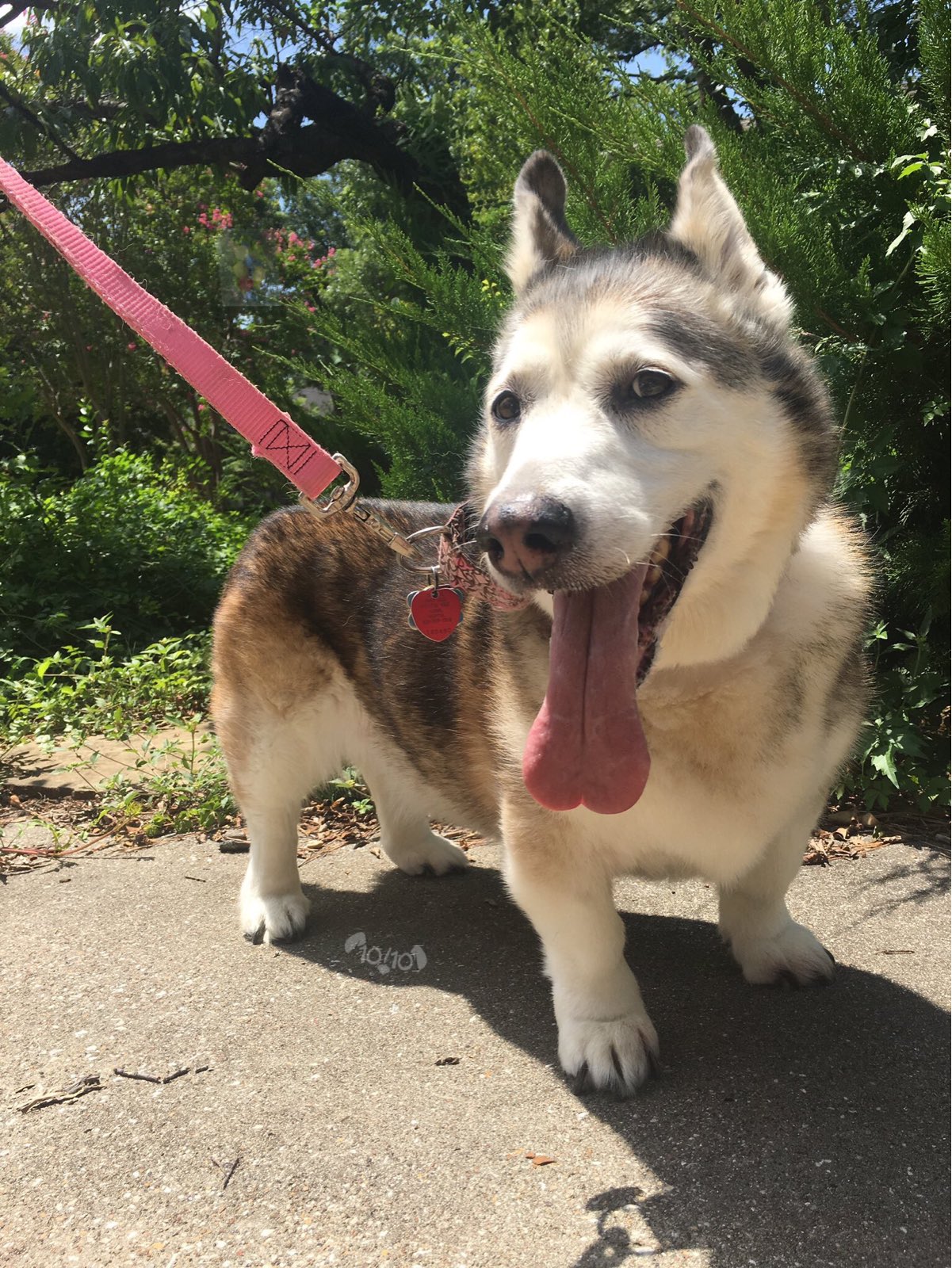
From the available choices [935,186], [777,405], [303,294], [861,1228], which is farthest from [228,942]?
[303,294]

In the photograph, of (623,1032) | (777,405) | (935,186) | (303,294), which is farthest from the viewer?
(303,294)

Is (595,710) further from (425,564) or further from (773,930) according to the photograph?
(773,930)

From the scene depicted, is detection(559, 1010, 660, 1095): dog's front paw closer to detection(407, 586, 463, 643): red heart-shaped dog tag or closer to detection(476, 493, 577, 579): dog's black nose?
detection(407, 586, 463, 643): red heart-shaped dog tag

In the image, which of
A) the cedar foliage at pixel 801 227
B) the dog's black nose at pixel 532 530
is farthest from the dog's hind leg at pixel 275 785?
the cedar foliage at pixel 801 227

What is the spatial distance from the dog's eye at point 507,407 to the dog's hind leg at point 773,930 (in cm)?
135

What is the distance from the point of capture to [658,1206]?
2061 millimetres

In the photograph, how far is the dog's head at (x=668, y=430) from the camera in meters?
1.96

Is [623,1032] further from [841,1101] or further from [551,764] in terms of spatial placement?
[551,764]

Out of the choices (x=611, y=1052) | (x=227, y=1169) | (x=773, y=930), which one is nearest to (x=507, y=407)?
(x=611, y=1052)

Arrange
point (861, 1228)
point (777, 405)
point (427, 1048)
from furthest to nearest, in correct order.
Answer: point (427, 1048), point (777, 405), point (861, 1228)

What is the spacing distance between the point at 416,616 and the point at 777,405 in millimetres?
1024

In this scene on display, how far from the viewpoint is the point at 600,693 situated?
82.5 inches

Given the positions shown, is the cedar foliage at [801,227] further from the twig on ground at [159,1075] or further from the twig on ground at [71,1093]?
the twig on ground at [71,1093]

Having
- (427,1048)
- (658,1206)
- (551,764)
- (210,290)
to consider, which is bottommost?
(427,1048)
